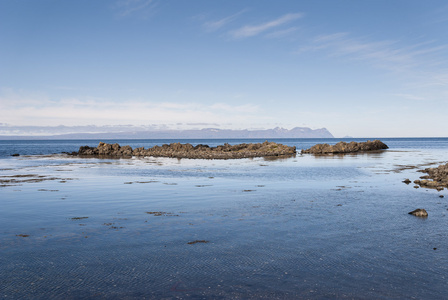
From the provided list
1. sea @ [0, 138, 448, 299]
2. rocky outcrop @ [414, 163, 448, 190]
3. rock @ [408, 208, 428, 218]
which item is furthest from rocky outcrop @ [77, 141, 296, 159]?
rock @ [408, 208, 428, 218]

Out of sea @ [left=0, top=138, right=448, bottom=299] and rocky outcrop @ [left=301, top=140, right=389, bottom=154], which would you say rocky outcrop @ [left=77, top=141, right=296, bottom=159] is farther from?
sea @ [left=0, top=138, right=448, bottom=299]

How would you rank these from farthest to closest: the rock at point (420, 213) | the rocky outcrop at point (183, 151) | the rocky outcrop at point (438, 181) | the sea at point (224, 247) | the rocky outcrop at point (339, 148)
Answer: the rocky outcrop at point (339, 148), the rocky outcrop at point (183, 151), the rocky outcrop at point (438, 181), the rock at point (420, 213), the sea at point (224, 247)

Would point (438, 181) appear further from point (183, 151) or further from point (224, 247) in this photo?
point (183, 151)

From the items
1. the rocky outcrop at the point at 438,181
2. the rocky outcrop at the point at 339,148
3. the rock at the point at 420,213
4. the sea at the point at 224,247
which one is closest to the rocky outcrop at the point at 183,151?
the rocky outcrop at the point at 339,148

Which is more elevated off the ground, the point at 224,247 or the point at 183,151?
the point at 224,247

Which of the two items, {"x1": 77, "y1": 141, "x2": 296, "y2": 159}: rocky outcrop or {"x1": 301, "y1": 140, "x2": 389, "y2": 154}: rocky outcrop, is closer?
{"x1": 77, "y1": 141, "x2": 296, "y2": 159}: rocky outcrop

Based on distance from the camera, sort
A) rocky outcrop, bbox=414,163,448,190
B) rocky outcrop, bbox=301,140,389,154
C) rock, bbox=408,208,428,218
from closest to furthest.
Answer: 1. rock, bbox=408,208,428,218
2. rocky outcrop, bbox=414,163,448,190
3. rocky outcrop, bbox=301,140,389,154

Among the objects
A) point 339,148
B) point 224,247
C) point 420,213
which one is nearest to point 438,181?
point 420,213

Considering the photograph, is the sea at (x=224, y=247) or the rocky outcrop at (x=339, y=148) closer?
the sea at (x=224, y=247)

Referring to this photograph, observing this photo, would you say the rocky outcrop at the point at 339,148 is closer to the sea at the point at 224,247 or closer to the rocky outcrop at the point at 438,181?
the rocky outcrop at the point at 438,181

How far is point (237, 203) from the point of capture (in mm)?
17500

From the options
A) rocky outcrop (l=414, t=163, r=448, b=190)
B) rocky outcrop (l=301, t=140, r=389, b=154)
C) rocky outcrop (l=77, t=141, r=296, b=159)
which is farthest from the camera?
rocky outcrop (l=301, t=140, r=389, b=154)

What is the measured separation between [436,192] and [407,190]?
155 centimetres

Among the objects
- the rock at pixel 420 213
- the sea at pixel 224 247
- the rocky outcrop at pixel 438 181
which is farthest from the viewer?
the rocky outcrop at pixel 438 181
